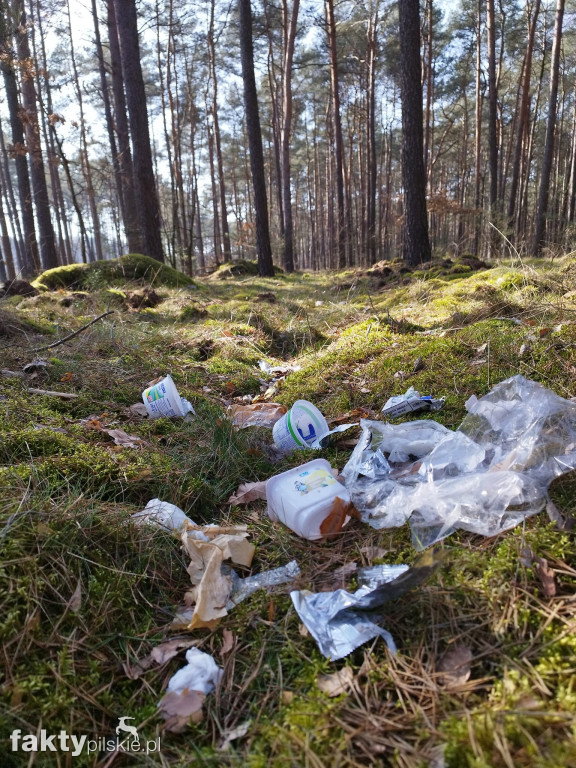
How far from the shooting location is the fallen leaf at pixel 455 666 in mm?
953

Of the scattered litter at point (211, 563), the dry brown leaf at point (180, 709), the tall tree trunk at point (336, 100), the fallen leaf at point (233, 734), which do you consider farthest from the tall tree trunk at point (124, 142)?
the fallen leaf at point (233, 734)

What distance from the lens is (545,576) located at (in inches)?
44.8

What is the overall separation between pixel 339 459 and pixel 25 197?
1317cm

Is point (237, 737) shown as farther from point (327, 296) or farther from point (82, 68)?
point (82, 68)

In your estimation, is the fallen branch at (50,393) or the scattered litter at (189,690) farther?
the fallen branch at (50,393)

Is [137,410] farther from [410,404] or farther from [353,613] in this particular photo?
[353,613]

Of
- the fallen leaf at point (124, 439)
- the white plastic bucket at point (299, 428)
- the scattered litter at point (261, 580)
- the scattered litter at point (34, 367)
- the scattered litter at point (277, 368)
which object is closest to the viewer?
the scattered litter at point (261, 580)

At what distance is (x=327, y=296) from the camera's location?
734 cm

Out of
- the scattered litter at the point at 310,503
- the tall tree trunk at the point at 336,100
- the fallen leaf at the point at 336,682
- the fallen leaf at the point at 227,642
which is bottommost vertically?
the fallen leaf at the point at 227,642

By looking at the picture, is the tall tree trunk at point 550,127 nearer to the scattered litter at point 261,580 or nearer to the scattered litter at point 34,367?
the scattered litter at point 34,367

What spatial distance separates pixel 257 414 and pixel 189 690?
166cm

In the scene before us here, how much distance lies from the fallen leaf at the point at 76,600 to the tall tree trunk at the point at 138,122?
8938 millimetres

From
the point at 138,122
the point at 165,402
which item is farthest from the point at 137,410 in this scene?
the point at 138,122

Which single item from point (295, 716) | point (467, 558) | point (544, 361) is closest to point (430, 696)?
point (295, 716)
